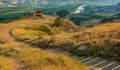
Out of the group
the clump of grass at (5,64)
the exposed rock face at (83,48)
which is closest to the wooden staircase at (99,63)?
the exposed rock face at (83,48)

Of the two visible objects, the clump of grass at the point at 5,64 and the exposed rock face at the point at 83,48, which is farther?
the exposed rock face at the point at 83,48

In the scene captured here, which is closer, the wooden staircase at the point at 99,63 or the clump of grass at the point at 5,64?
the wooden staircase at the point at 99,63

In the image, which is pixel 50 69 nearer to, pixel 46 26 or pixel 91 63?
pixel 91 63

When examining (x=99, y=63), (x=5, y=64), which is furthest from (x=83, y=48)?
(x=5, y=64)

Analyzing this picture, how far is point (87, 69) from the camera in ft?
77.8

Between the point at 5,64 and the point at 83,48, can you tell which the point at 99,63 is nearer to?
the point at 83,48

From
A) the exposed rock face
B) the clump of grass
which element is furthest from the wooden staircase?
the clump of grass

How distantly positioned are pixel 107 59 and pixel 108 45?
2.44 metres

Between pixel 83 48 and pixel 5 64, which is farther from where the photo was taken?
pixel 83 48

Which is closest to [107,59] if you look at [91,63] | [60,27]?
[91,63]

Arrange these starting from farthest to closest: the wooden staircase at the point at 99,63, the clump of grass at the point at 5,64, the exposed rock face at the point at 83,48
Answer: the exposed rock face at the point at 83,48
the clump of grass at the point at 5,64
the wooden staircase at the point at 99,63

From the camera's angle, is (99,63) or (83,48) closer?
(99,63)

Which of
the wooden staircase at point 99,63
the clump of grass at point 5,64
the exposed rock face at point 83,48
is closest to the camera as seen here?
the wooden staircase at point 99,63

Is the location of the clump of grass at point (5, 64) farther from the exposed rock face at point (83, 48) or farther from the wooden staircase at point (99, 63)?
the exposed rock face at point (83, 48)
